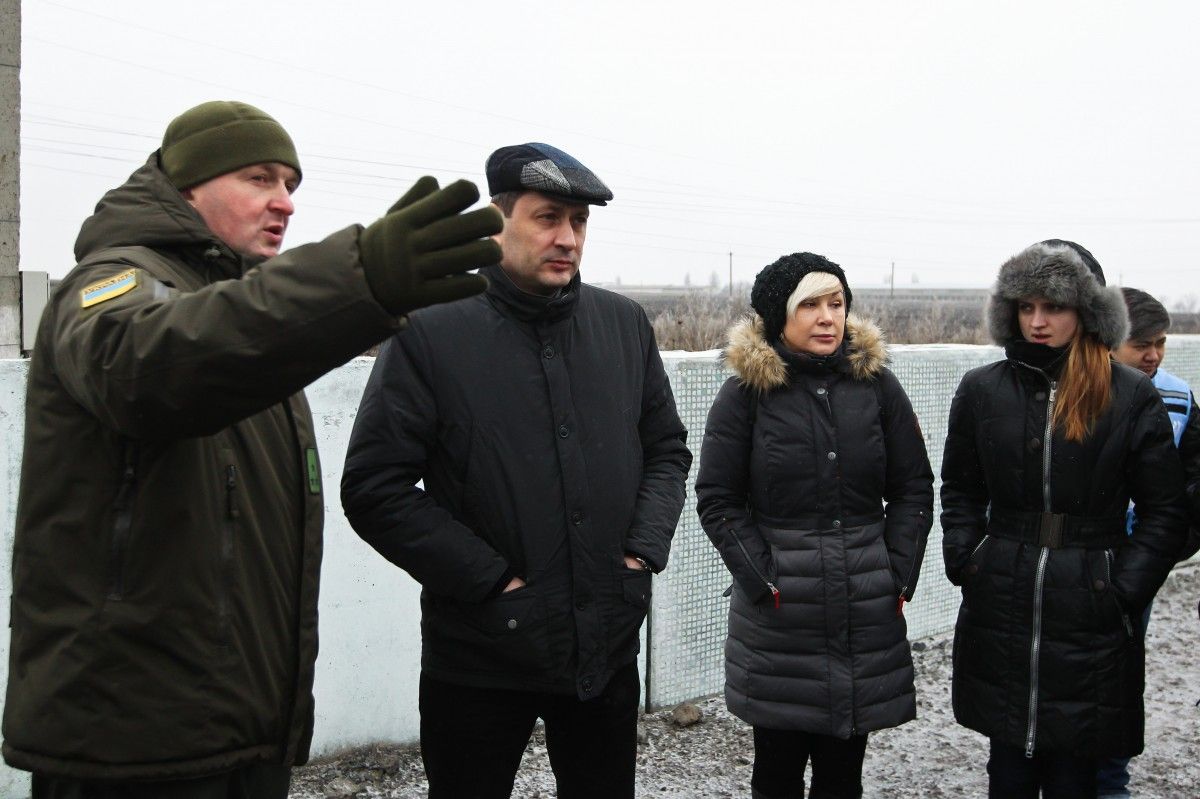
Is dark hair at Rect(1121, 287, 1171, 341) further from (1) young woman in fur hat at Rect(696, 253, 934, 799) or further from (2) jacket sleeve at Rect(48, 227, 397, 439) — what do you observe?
(2) jacket sleeve at Rect(48, 227, 397, 439)

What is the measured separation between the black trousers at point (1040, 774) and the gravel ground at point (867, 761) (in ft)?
2.54

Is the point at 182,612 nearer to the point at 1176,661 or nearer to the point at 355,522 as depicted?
the point at 355,522

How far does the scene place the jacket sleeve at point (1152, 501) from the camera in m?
3.20

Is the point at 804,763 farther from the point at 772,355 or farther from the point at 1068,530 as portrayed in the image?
the point at 772,355

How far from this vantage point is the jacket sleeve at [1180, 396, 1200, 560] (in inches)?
129

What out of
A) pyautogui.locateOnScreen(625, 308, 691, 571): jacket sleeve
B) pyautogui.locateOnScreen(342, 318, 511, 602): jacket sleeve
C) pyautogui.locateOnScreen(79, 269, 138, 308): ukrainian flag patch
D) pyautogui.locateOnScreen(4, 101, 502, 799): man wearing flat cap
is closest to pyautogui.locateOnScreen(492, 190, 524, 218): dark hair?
pyautogui.locateOnScreen(342, 318, 511, 602): jacket sleeve

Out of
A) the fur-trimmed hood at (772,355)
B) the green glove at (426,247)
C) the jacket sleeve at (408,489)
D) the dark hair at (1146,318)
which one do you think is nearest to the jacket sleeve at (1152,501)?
the fur-trimmed hood at (772,355)

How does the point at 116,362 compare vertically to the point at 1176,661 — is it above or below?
above

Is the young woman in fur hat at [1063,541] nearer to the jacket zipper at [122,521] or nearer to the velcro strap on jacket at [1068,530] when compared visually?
the velcro strap on jacket at [1068,530]

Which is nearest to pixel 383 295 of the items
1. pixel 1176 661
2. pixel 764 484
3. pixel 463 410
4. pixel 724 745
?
pixel 463 410

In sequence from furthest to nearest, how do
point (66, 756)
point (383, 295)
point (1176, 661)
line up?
point (1176, 661) → point (66, 756) → point (383, 295)

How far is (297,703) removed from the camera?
200cm

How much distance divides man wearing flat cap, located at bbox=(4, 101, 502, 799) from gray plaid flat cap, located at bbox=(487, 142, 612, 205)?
1.96 ft

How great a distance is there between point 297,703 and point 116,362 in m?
0.80
